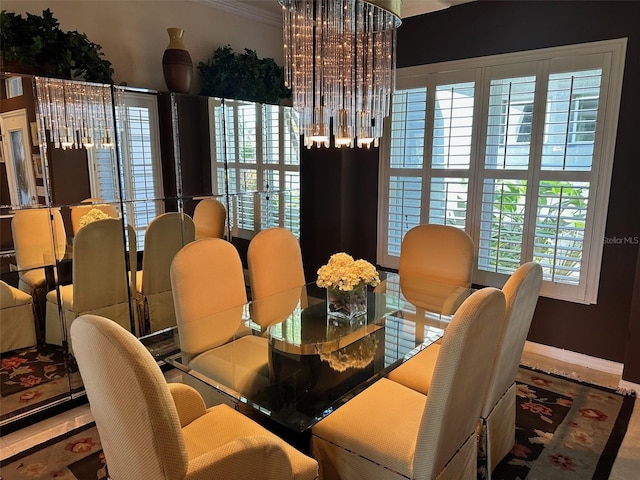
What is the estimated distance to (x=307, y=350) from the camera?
6.55 feet

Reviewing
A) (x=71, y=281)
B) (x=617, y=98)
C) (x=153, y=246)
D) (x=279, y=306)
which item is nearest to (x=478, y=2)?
(x=617, y=98)

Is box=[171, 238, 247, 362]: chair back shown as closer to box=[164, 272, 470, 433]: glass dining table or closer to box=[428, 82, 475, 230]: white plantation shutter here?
box=[164, 272, 470, 433]: glass dining table

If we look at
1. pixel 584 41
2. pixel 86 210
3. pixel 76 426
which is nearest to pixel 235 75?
pixel 86 210

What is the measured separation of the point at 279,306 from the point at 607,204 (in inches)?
88.9

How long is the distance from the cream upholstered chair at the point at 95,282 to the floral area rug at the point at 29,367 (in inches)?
3.2

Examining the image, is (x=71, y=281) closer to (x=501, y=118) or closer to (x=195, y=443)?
(x=195, y=443)

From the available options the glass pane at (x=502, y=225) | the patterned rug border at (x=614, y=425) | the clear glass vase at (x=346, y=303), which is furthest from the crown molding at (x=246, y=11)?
the patterned rug border at (x=614, y=425)

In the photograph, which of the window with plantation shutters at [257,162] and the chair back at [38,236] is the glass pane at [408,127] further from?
the chair back at [38,236]

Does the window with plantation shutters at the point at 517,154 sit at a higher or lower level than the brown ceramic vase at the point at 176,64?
lower

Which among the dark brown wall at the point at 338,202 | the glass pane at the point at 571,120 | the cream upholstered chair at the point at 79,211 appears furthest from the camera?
the dark brown wall at the point at 338,202

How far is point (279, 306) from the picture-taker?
2.57 metres

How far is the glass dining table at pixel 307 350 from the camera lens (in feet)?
5.53

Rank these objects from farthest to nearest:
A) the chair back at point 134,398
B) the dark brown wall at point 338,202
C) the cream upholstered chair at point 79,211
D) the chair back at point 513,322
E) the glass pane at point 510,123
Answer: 1. the dark brown wall at point 338,202
2. the glass pane at point 510,123
3. the cream upholstered chair at point 79,211
4. the chair back at point 513,322
5. the chair back at point 134,398

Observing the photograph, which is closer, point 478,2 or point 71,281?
point 71,281
